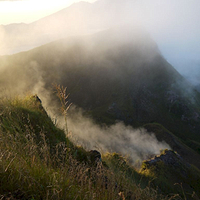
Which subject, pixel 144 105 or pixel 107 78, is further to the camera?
pixel 107 78

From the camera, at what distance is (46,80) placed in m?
131

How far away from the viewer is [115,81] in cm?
14212

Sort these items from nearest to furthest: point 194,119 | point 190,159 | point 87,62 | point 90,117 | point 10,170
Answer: point 10,170
point 190,159
point 90,117
point 194,119
point 87,62

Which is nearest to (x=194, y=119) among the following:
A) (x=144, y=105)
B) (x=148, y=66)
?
(x=144, y=105)

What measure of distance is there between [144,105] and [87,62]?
6389 centimetres

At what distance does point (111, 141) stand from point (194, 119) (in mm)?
79345

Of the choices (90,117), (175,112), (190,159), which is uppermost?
Answer: (175,112)

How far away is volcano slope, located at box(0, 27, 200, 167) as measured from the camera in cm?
11631

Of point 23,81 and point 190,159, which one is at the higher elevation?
point 190,159

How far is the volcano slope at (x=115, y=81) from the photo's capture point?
11631 centimetres

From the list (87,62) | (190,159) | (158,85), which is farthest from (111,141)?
(87,62)

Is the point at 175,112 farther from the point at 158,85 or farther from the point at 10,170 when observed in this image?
the point at 10,170

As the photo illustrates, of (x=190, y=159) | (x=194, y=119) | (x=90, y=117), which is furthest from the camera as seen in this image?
(x=194, y=119)

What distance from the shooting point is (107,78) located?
475 ft
